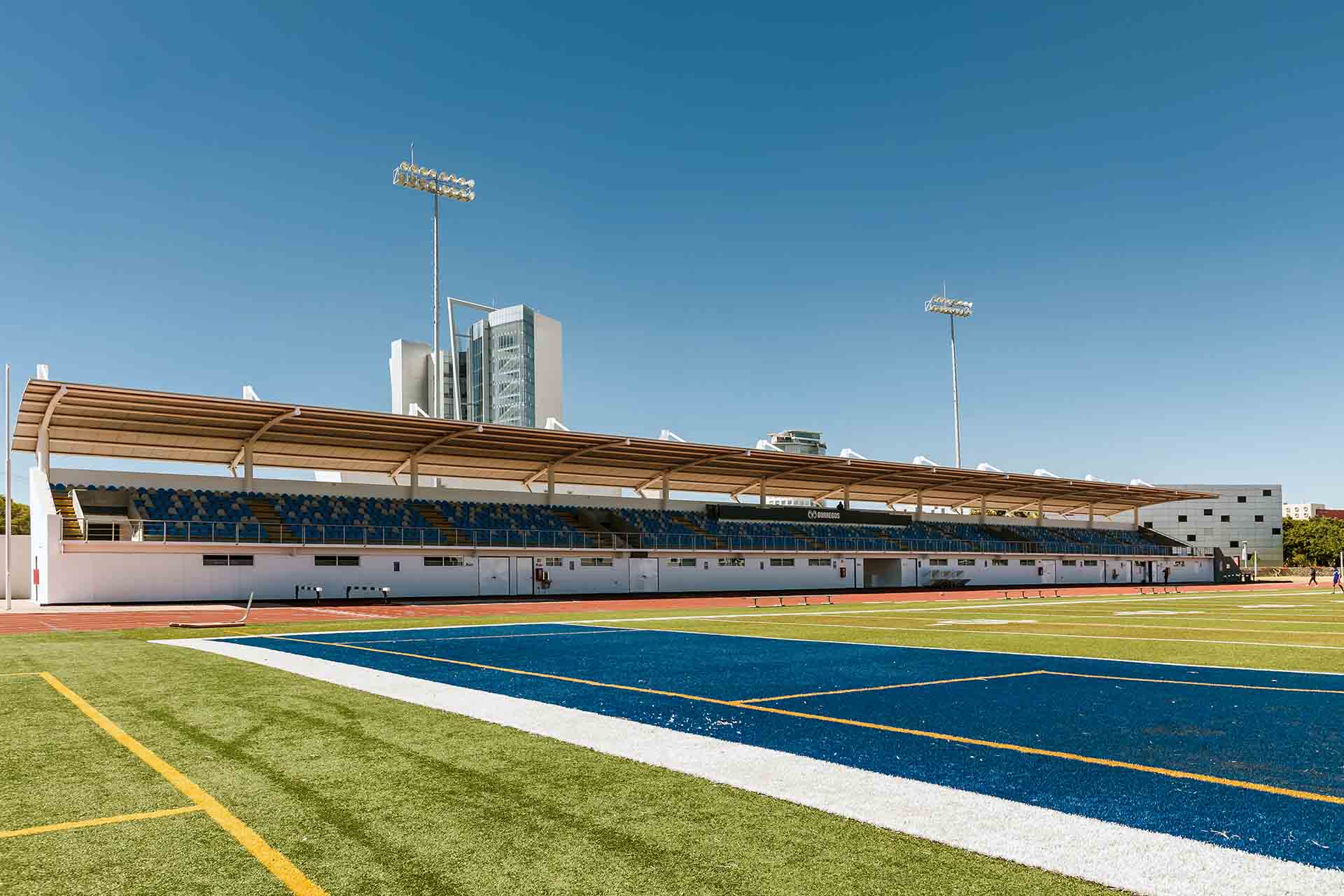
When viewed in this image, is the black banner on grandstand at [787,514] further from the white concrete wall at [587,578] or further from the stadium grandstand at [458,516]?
the white concrete wall at [587,578]

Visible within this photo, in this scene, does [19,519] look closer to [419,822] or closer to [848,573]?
[848,573]

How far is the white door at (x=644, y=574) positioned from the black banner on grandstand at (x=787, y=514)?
8.62 metres

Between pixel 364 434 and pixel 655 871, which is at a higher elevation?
pixel 364 434

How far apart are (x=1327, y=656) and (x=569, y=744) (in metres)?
15.4

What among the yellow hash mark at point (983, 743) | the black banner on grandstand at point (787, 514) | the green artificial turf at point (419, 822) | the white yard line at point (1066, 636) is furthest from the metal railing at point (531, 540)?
the green artificial turf at point (419, 822)

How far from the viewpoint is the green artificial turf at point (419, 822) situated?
4.73m

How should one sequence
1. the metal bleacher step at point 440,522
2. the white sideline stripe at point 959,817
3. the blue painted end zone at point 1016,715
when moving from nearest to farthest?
the white sideline stripe at point 959,817 → the blue painted end zone at point 1016,715 → the metal bleacher step at point 440,522

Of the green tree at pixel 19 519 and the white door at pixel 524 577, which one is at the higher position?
the green tree at pixel 19 519

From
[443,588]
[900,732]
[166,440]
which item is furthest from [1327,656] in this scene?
[166,440]

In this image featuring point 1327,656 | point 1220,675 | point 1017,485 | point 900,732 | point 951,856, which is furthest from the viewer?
point 1017,485

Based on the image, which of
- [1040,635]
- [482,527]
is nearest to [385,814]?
[1040,635]

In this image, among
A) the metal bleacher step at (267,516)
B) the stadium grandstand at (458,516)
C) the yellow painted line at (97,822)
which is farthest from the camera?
the metal bleacher step at (267,516)

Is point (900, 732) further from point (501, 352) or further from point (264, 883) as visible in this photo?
point (501, 352)

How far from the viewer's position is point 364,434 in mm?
43875
